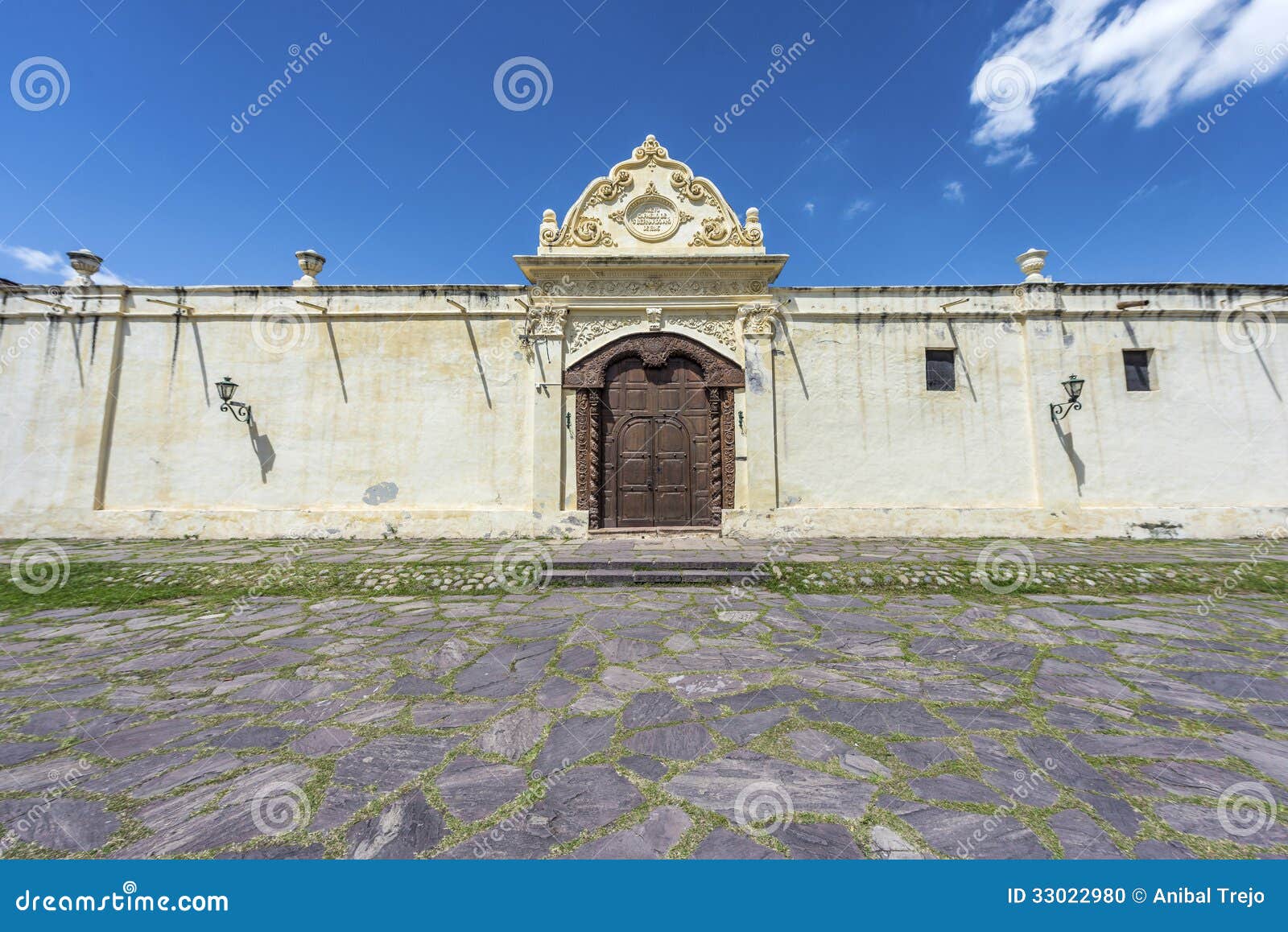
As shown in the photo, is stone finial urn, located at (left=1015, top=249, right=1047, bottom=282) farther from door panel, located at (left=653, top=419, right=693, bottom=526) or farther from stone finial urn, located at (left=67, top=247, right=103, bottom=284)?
stone finial urn, located at (left=67, top=247, right=103, bottom=284)

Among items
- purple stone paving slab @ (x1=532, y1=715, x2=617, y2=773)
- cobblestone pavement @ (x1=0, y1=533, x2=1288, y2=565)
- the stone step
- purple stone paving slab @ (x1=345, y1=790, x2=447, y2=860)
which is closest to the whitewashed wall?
cobblestone pavement @ (x1=0, y1=533, x2=1288, y2=565)

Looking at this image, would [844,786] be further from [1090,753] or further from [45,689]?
[45,689]

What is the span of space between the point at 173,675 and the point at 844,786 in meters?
4.17

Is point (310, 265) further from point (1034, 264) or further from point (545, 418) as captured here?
point (1034, 264)

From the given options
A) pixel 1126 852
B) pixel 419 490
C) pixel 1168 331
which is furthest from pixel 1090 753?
pixel 1168 331

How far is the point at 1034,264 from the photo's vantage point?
381 inches

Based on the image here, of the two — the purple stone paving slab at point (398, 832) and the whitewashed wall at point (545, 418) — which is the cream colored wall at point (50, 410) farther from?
the purple stone paving slab at point (398, 832)

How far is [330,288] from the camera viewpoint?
943cm

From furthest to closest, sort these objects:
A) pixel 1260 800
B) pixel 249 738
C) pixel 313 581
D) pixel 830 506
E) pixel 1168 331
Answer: pixel 1168 331 < pixel 830 506 < pixel 313 581 < pixel 249 738 < pixel 1260 800

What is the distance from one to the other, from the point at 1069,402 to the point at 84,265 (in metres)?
18.8

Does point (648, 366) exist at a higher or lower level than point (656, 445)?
higher

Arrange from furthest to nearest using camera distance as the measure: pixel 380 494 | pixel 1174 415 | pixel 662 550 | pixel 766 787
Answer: pixel 1174 415
pixel 380 494
pixel 662 550
pixel 766 787

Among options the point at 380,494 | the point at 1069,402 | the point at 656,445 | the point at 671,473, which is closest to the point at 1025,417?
the point at 1069,402

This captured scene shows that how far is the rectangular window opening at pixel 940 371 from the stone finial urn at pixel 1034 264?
86.4 inches
